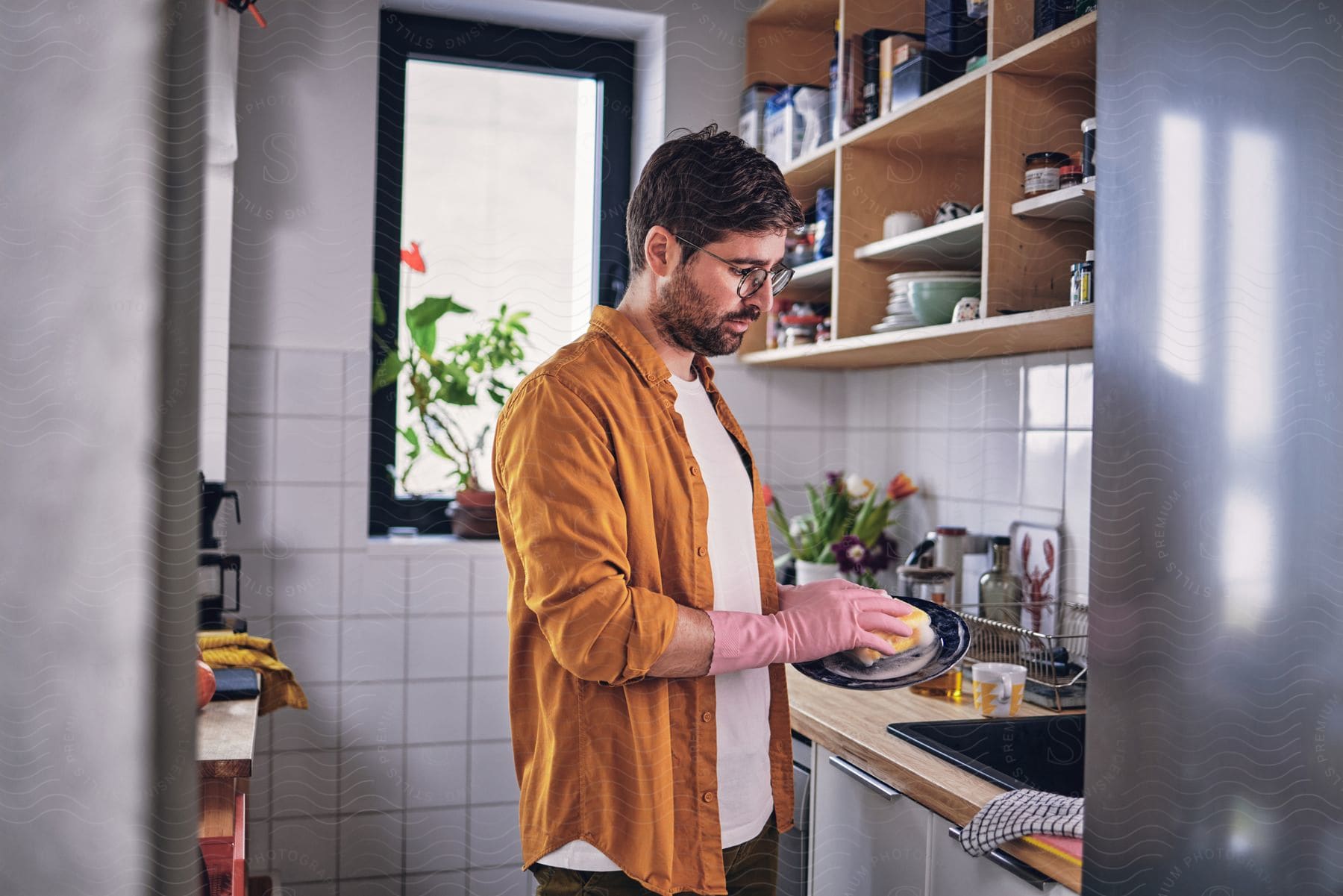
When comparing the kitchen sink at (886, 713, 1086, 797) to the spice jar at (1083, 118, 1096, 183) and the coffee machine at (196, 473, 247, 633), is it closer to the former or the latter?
the spice jar at (1083, 118, 1096, 183)

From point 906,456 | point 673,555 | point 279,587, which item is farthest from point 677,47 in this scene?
point 673,555

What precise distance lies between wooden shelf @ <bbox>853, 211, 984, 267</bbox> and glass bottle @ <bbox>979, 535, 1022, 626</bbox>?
1.36ft

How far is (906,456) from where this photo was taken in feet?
6.38

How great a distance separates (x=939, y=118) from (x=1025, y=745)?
0.83 metres

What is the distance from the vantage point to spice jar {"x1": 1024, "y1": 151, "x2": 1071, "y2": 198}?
4.06 feet

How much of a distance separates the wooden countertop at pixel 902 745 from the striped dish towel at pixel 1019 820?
0.02 metres

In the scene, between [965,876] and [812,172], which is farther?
[812,172]

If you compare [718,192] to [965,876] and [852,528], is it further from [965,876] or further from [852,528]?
[852,528]

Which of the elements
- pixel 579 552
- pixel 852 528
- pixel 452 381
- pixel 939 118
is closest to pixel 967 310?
pixel 939 118

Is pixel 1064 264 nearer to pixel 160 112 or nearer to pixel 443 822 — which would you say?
pixel 160 112

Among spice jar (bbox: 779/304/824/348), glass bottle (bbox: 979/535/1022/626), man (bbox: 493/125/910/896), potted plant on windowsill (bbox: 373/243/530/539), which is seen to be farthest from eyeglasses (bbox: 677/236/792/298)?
potted plant on windowsill (bbox: 373/243/530/539)

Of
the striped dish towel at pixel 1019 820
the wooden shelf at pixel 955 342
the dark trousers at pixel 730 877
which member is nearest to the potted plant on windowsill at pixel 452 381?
the wooden shelf at pixel 955 342

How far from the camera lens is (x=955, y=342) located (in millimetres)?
1456

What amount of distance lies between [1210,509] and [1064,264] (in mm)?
942
